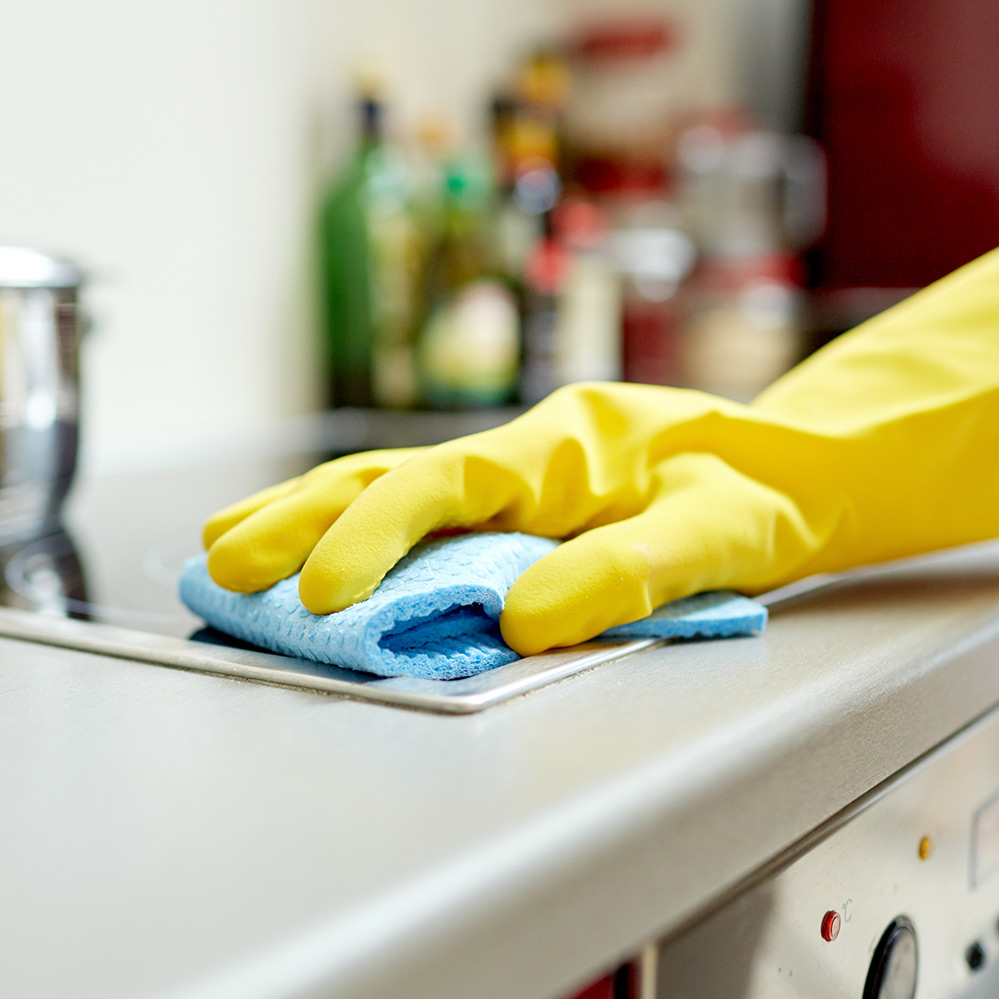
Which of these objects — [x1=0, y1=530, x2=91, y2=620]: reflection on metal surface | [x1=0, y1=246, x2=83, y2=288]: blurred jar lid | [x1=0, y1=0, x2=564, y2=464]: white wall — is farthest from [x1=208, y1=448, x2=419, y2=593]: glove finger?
[x1=0, y1=0, x2=564, y2=464]: white wall

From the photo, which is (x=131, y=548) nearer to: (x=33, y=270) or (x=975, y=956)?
(x=33, y=270)

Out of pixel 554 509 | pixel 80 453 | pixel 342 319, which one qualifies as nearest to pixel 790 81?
pixel 342 319

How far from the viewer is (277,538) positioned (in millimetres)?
372

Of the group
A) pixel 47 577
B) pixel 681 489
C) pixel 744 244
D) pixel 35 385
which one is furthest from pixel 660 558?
pixel 744 244

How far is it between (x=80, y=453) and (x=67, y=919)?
0.53 m

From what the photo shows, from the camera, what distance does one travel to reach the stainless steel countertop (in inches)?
7.7

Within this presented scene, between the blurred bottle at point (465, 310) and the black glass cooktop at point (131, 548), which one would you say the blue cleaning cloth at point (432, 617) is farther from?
the blurred bottle at point (465, 310)

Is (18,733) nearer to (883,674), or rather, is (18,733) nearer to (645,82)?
(883,674)

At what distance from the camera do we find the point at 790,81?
6.20 feet

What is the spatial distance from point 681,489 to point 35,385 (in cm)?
41

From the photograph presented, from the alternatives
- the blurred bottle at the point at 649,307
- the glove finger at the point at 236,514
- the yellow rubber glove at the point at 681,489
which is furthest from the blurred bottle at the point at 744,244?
the glove finger at the point at 236,514

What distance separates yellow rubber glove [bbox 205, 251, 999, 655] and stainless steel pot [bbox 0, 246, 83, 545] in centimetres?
26

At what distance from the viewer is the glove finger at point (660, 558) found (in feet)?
1.14

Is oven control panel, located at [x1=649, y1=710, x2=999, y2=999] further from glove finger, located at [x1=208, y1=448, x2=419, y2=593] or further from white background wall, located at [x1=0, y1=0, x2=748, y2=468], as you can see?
white background wall, located at [x1=0, y1=0, x2=748, y2=468]
